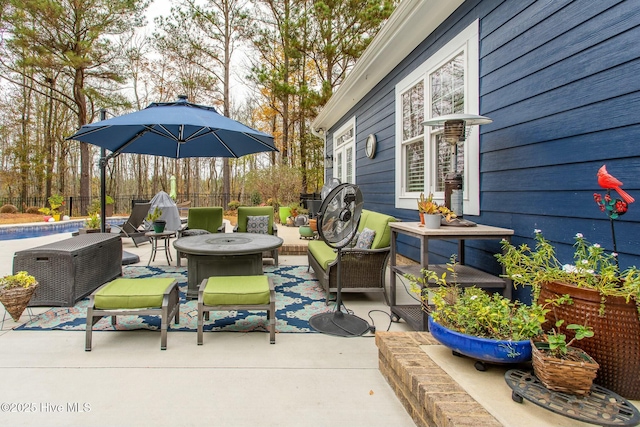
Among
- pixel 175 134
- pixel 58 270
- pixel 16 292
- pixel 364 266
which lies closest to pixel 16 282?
pixel 16 292

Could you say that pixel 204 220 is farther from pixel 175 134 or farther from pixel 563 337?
pixel 563 337

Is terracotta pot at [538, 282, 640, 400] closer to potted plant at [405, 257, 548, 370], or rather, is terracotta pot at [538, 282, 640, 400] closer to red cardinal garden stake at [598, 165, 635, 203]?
potted plant at [405, 257, 548, 370]

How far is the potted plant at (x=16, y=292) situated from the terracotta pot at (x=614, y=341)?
378 centimetres

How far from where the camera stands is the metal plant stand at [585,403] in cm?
122

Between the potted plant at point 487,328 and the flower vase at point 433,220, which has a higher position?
the flower vase at point 433,220

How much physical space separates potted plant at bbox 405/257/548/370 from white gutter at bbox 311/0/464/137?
3193mm

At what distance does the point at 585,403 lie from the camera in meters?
1.31

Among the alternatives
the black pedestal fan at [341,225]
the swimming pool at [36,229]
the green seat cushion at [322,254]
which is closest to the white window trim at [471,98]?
the black pedestal fan at [341,225]

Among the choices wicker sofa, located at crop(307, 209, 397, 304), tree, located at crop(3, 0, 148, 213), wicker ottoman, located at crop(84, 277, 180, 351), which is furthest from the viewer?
tree, located at crop(3, 0, 148, 213)

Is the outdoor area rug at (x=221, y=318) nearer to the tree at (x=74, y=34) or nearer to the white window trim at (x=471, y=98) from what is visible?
the white window trim at (x=471, y=98)

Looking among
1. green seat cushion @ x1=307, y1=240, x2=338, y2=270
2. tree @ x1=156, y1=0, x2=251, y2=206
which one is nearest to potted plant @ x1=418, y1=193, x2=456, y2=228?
green seat cushion @ x1=307, y1=240, x2=338, y2=270

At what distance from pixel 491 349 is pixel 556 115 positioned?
169 centimetres

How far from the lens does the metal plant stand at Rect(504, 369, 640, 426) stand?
122cm

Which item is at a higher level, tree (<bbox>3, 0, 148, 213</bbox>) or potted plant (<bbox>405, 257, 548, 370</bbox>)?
tree (<bbox>3, 0, 148, 213</bbox>)
